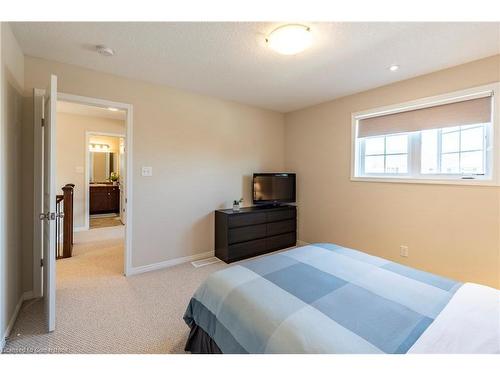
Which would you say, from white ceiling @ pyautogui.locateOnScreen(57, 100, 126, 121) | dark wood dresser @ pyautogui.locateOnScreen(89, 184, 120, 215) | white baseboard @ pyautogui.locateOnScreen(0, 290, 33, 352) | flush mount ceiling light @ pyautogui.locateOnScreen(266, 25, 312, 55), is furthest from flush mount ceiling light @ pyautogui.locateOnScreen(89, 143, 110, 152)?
flush mount ceiling light @ pyautogui.locateOnScreen(266, 25, 312, 55)

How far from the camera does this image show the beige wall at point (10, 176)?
5.50ft

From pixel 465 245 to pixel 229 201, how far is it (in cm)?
292

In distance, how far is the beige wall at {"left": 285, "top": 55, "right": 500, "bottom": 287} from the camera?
92.0 inches

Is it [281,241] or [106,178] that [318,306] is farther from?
[106,178]

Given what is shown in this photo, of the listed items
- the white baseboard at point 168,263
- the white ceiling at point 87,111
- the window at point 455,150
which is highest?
the white ceiling at point 87,111

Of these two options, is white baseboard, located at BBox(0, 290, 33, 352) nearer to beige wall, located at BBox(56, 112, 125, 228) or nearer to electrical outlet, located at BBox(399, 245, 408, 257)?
beige wall, located at BBox(56, 112, 125, 228)

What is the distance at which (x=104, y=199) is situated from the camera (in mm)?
6637

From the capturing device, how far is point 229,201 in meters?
3.79

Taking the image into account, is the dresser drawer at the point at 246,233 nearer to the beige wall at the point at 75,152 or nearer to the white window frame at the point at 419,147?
the white window frame at the point at 419,147

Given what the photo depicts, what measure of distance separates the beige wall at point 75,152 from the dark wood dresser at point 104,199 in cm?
150

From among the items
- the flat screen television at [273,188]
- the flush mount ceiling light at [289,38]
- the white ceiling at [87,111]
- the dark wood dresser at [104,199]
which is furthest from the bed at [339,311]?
the dark wood dresser at [104,199]

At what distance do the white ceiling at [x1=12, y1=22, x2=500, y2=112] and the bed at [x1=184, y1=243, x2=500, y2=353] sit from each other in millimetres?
1831
